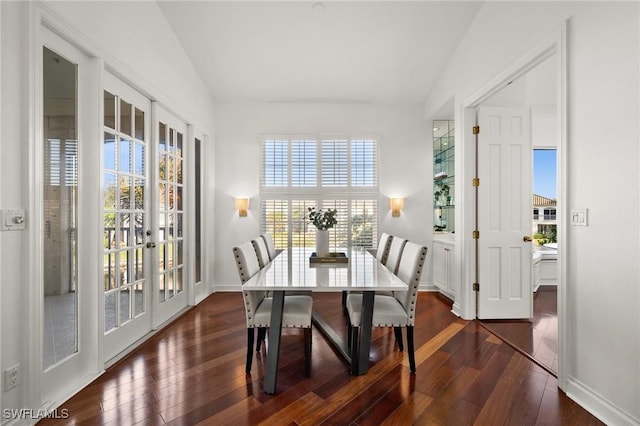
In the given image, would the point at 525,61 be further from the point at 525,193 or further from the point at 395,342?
the point at 395,342

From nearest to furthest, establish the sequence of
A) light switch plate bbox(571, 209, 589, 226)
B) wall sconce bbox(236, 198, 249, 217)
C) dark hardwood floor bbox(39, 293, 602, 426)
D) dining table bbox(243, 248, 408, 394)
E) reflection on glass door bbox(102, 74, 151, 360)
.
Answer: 1. dark hardwood floor bbox(39, 293, 602, 426)
2. light switch plate bbox(571, 209, 589, 226)
3. dining table bbox(243, 248, 408, 394)
4. reflection on glass door bbox(102, 74, 151, 360)
5. wall sconce bbox(236, 198, 249, 217)

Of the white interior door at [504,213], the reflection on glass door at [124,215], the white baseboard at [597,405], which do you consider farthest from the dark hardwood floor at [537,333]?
the reflection on glass door at [124,215]

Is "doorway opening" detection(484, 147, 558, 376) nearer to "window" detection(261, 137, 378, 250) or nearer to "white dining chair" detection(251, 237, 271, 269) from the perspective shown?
"window" detection(261, 137, 378, 250)

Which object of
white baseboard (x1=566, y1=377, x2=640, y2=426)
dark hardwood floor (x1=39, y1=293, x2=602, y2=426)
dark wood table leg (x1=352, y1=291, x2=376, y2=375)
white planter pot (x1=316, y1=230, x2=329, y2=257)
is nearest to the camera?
white baseboard (x1=566, y1=377, x2=640, y2=426)

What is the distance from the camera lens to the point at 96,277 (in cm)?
214

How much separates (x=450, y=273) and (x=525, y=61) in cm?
251

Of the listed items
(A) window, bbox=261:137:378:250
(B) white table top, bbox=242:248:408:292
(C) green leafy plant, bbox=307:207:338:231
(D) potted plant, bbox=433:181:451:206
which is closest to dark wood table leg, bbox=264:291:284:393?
(B) white table top, bbox=242:248:408:292

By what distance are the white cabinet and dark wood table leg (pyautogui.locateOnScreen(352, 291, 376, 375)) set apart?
6.47 ft

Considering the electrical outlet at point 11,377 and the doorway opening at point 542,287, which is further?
the doorway opening at point 542,287

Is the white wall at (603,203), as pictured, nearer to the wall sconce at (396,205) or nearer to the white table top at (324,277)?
the white table top at (324,277)

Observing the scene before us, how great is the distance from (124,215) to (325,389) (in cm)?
220

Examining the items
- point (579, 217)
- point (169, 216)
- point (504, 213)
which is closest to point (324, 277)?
point (579, 217)

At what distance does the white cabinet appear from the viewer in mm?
3773

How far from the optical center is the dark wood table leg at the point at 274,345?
6.19 feet
